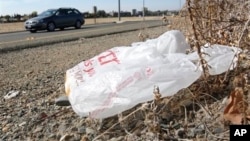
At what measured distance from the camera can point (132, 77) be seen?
3.24 m

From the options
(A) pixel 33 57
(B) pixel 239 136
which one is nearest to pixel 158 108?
(B) pixel 239 136

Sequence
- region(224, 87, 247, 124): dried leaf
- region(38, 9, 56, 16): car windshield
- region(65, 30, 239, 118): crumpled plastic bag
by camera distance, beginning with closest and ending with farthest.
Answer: region(224, 87, 247, 124): dried leaf
region(65, 30, 239, 118): crumpled plastic bag
region(38, 9, 56, 16): car windshield

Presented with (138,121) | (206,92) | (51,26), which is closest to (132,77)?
(138,121)

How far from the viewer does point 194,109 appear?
129 inches

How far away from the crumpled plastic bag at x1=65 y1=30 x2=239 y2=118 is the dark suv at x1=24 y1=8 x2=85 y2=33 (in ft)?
67.2

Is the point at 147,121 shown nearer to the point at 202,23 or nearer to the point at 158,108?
the point at 158,108

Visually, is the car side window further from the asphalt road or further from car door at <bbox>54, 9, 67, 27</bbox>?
the asphalt road

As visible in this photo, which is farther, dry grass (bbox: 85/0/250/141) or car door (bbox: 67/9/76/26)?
car door (bbox: 67/9/76/26)

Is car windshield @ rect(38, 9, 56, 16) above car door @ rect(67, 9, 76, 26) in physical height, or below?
above

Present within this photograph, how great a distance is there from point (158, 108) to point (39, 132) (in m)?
1.06

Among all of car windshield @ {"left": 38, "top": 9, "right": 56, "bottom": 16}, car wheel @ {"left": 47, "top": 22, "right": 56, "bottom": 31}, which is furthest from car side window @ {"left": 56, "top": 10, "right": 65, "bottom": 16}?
car wheel @ {"left": 47, "top": 22, "right": 56, "bottom": 31}

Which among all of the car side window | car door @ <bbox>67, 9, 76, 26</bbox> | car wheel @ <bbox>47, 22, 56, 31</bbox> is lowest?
car wheel @ <bbox>47, 22, 56, 31</bbox>

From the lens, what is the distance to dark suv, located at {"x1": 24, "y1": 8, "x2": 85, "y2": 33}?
23491mm

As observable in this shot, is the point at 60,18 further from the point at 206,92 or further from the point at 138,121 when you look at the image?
the point at 138,121
